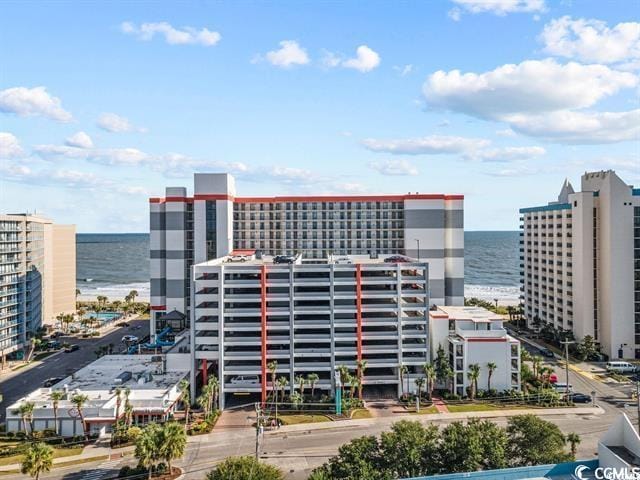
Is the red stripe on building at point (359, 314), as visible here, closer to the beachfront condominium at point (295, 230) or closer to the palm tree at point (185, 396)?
the palm tree at point (185, 396)

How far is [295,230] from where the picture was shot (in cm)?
11825

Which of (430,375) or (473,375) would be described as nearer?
(430,375)

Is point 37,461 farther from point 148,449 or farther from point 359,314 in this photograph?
point 359,314

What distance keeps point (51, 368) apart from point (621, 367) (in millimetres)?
103532

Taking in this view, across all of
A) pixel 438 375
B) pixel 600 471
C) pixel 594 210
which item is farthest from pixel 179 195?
pixel 600 471

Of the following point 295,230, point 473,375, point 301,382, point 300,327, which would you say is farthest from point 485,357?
point 295,230

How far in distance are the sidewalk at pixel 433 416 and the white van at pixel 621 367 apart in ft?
66.0

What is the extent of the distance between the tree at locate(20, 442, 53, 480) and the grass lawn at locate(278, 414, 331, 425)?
94.5ft

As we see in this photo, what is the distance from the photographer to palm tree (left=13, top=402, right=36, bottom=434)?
63.4m

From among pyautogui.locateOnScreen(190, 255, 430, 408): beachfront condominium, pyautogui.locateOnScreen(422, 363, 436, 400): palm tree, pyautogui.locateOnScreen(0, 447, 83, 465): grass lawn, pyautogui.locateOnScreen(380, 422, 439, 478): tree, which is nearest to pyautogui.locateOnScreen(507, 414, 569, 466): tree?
pyautogui.locateOnScreen(380, 422, 439, 478): tree

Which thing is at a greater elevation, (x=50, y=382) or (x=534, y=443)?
(x=534, y=443)

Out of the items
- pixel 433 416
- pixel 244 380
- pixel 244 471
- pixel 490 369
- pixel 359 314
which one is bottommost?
pixel 433 416

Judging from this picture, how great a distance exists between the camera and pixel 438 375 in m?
77.9

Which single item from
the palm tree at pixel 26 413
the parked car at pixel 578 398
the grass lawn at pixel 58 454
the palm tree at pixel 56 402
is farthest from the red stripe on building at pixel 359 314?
the palm tree at pixel 26 413
